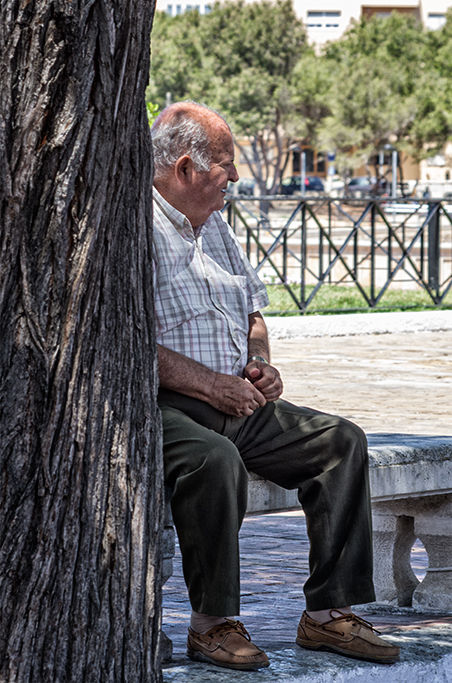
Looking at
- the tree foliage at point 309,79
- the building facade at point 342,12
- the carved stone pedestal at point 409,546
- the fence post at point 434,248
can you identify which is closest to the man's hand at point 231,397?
the carved stone pedestal at point 409,546

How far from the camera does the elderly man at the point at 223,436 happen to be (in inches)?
114

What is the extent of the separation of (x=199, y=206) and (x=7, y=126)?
3.91ft

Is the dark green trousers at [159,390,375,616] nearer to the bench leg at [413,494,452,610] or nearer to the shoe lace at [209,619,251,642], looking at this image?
the shoe lace at [209,619,251,642]

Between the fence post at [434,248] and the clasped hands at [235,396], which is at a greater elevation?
the fence post at [434,248]

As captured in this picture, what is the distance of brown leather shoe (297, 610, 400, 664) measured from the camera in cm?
311

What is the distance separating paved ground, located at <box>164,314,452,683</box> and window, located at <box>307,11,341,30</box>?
233ft

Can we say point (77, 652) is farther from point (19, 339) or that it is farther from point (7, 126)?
point (7, 126)

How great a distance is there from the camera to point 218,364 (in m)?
3.34

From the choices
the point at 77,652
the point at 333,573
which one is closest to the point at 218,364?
the point at 333,573

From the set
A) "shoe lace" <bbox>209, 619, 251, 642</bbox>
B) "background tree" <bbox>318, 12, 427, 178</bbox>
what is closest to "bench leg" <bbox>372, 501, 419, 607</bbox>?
"shoe lace" <bbox>209, 619, 251, 642</bbox>

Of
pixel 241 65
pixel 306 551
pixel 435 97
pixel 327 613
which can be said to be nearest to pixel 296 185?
pixel 241 65

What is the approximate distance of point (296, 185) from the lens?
6006 centimetres

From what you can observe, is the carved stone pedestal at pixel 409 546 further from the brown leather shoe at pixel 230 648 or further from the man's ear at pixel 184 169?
the man's ear at pixel 184 169

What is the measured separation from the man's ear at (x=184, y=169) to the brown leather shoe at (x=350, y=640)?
1.34 metres
